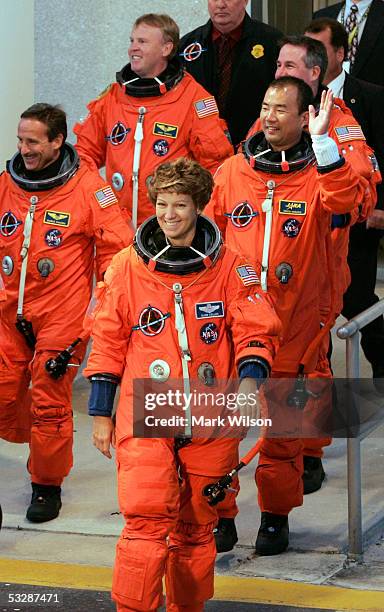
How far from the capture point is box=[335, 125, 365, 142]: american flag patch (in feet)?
24.5

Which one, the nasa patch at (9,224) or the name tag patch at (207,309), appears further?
the nasa patch at (9,224)

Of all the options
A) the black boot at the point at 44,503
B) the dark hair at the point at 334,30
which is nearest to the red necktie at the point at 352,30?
the dark hair at the point at 334,30

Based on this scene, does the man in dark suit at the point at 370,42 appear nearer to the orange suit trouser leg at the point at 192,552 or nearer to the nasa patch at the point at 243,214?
the nasa patch at the point at 243,214

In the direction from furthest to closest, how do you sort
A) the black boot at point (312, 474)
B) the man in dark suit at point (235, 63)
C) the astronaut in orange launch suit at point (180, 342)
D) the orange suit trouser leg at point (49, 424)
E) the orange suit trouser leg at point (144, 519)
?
the man in dark suit at point (235, 63)
the black boot at point (312, 474)
the orange suit trouser leg at point (49, 424)
the astronaut in orange launch suit at point (180, 342)
the orange suit trouser leg at point (144, 519)

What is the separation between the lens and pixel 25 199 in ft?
25.2

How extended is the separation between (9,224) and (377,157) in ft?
6.69

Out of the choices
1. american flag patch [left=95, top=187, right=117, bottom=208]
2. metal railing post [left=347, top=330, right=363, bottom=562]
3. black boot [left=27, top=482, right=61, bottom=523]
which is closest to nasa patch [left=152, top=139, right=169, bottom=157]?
american flag patch [left=95, top=187, right=117, bottom=208]

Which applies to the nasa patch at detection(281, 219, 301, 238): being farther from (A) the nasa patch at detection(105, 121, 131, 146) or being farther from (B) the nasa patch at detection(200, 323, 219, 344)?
(A) the nasa patch at detection(105, 121, 131, 146)

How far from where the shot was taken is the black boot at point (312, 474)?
7.84 metres

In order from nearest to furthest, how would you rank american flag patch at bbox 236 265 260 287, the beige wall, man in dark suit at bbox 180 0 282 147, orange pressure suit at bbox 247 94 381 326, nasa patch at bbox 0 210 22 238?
american flag patch at bbox 236 265 260 287
orange pressure suit at bbox 247 94 381 326
nasa patch at bbox 0 210 22 238
man in dark suit at bbox 180 0 282 147
the beige wall

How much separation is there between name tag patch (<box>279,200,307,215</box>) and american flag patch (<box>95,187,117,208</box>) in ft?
3.17

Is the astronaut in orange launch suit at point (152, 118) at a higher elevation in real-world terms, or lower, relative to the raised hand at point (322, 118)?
lower

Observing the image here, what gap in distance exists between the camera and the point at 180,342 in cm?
604

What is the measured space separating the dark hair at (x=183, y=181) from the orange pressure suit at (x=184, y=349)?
174mm
